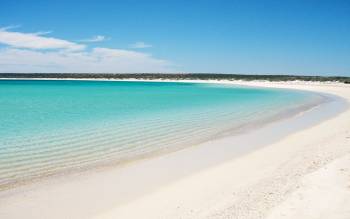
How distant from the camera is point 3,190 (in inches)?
263

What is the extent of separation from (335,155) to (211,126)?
706 centimetres

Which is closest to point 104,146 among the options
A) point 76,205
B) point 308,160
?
point 76,205

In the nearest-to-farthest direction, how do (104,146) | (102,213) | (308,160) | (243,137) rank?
(102,213)
(308,160)
(104,146)
(243,137)

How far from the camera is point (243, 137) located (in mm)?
12289

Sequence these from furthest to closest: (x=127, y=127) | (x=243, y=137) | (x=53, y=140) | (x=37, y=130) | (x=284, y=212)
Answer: (x=127, y=127)
(x=37, y=130)
(x=243, y=137)
(x=53, y=140)
(x=284, y=212)

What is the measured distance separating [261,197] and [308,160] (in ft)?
9.75

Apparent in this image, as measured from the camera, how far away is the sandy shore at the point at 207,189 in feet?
17.6

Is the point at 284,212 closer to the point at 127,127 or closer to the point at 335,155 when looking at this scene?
the point at 335,155

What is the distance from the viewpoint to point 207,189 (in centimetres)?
655

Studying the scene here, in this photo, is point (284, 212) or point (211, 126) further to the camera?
point (211, 126)

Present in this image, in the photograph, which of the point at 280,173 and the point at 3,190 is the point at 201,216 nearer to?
the point at 280,173

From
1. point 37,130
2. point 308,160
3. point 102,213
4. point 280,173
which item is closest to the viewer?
point 102,213

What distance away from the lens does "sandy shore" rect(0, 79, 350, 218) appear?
5371 millimetres

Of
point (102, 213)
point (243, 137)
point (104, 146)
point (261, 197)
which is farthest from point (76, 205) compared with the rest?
point (243, 137)
